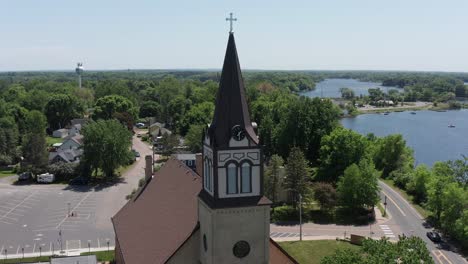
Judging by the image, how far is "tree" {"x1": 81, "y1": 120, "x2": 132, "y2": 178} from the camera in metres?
70.8

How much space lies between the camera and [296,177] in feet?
180

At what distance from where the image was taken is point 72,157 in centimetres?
8150

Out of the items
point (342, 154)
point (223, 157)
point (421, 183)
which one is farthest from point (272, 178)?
point (223, 157)

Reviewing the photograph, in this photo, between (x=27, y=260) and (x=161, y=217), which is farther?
(x=27, y=260)

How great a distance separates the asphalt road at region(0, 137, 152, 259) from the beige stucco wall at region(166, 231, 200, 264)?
21827 millimetres

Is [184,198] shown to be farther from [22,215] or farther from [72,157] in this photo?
[72,157]

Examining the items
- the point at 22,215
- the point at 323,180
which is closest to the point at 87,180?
the point at 22,215

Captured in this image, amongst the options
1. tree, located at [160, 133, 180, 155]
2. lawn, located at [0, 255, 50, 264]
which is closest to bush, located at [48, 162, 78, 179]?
tree, located at [160, 133, 180, 155]

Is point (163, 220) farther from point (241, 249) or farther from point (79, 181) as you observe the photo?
point (79, 181)

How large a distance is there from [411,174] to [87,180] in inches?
1908

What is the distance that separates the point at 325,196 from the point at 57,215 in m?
32.0

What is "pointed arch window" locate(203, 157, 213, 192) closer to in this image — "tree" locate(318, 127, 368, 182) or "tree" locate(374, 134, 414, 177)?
"tree" locate(318, 127, 368, 182)

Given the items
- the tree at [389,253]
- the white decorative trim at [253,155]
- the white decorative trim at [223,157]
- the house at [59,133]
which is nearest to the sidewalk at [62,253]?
the white decorative trim at [223,157]

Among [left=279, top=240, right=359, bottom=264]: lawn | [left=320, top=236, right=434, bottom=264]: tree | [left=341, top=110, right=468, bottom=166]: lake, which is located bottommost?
[left=341, top=110, right=468, bottom=166]: lake
